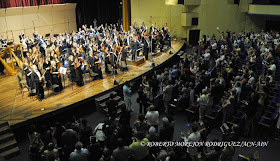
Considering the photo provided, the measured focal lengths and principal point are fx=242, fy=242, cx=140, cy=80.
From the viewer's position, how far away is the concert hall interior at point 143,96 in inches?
211

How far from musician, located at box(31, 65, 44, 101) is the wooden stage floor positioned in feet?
0.74

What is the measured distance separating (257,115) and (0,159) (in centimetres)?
727

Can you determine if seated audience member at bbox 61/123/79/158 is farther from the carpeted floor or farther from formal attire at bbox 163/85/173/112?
formal attire at bbox 163/85/173/112

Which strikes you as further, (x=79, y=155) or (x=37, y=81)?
(x=37, y=81)

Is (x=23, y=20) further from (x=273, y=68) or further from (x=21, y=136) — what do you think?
(x=273, y=68)

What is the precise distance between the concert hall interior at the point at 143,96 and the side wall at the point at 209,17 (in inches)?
3.0

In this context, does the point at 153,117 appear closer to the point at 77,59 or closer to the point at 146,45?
the point at 77,59

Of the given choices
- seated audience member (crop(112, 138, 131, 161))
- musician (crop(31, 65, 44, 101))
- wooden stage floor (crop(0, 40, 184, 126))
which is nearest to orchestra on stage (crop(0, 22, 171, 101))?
musician (crop(31, 65, 44, 101))

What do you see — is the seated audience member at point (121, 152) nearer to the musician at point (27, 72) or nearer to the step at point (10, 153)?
the step at point (10, 153)

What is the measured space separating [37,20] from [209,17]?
13227 millimetres

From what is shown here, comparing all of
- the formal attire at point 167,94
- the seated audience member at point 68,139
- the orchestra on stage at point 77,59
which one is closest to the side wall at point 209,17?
the orchestra on stage at point 77,59

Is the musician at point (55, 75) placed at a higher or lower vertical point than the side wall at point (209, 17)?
lower

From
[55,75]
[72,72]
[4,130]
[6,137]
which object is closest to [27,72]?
[55,75]

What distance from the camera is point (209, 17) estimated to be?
1897 centimetres
